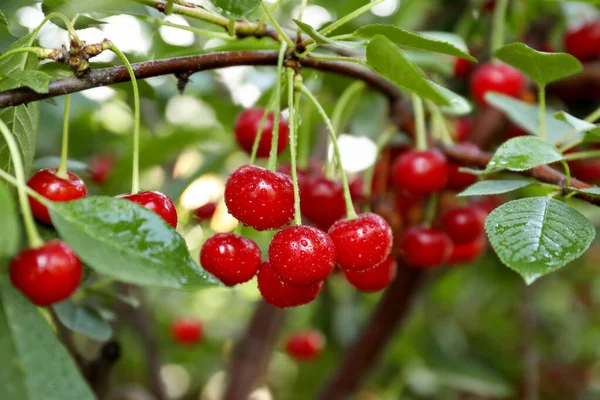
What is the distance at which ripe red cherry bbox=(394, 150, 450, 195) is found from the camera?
1061 mm

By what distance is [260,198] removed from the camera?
2.46 ft

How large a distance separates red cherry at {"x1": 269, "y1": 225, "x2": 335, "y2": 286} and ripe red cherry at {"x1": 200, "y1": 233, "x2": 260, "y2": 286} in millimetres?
66

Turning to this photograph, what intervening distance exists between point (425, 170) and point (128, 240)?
0.61m

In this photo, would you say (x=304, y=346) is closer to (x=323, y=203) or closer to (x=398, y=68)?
(x=323, y=203)

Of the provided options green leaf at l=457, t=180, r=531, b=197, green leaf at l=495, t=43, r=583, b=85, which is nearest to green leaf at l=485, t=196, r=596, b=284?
green leaf at l=457, t=180, r=531, b=197

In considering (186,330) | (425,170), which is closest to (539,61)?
(425,170)

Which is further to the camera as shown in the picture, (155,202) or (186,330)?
(186,330)

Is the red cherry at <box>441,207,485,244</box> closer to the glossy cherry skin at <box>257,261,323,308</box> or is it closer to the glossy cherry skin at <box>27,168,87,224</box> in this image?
the glossy cherry skin at <box>257,261,323,308</box>

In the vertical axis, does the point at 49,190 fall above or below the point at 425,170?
above

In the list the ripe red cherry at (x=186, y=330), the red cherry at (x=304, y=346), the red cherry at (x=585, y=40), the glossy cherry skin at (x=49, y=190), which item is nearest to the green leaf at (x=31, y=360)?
the glossy cherry skin at (x=49, y=190)

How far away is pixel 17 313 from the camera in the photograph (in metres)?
0.56

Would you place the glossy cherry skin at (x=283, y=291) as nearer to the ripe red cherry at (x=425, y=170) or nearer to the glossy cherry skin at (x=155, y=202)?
the glossy cherry skin at (x=155, y=202)

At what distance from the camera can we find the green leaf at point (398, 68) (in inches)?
24.7

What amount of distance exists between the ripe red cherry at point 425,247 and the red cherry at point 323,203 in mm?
236
